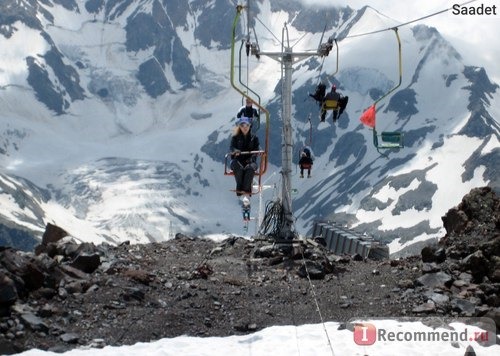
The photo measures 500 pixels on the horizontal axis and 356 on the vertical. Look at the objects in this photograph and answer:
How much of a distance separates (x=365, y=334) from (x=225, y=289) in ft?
15.0

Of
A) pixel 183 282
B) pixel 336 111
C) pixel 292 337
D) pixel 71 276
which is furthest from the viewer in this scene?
pixel 336 111

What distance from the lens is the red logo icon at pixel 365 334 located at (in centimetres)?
1442

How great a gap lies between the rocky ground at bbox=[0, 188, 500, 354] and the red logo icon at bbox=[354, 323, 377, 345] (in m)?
0.92

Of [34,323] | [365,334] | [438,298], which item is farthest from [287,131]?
[34,323]

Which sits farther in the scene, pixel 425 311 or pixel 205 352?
pixel 425 311

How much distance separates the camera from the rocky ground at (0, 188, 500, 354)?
14844mm

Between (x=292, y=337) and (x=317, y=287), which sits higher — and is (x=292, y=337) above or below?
below

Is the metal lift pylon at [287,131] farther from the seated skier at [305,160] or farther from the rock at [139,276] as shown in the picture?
the rock at [139,276]

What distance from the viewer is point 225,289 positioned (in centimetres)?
1830

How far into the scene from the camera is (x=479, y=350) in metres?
13.9

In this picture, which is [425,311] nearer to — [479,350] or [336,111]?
[479,350]

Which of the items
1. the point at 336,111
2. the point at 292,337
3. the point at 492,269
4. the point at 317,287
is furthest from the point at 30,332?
the point at 336,111

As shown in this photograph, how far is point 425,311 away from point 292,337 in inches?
128

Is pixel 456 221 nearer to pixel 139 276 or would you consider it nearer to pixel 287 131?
pixel 287 131
